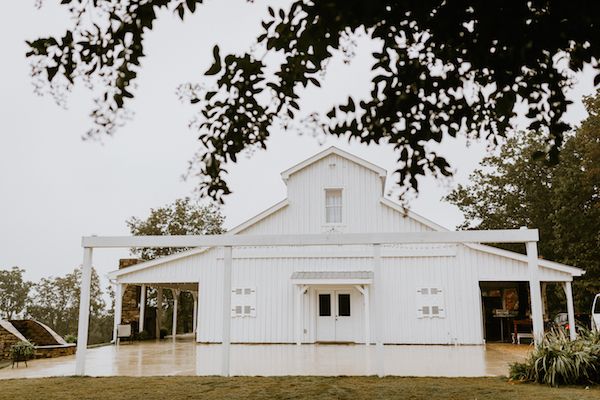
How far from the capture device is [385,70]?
413 centimetres

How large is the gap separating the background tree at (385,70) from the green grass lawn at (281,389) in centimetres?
443

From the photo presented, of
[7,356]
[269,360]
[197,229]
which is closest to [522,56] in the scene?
[269,360]

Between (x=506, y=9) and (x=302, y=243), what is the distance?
7530 millimetres

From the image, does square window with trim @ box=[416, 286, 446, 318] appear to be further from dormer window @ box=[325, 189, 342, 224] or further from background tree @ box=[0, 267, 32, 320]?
background tree @ box=[0, 267, 32, 320]

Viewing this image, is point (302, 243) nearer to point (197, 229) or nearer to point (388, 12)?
point (388, 12)

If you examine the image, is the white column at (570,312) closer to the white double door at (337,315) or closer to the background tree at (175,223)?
the white double door at (337,315)

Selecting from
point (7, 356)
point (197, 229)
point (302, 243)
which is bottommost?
point (7, 356)

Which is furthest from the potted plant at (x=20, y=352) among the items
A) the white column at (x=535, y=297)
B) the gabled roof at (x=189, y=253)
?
the white column at (x=535, y=297)

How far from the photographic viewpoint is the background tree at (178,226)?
35906 mm

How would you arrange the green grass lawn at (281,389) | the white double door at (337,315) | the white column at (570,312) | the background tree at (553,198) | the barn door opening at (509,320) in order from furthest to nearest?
1. the background tree at (553,198)
2. the barn door opening at (509,320)
3. the white double door at (337,315)
4. the white column at (570,312)
5. the green grass lawn at (281,389)

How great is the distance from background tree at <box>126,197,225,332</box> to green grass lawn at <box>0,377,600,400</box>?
2677cm

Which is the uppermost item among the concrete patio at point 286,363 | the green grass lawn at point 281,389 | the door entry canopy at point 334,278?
the door entry canopy at point 334,278

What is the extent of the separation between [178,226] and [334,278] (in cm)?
Answer: 2062

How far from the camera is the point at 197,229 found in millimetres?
37594
